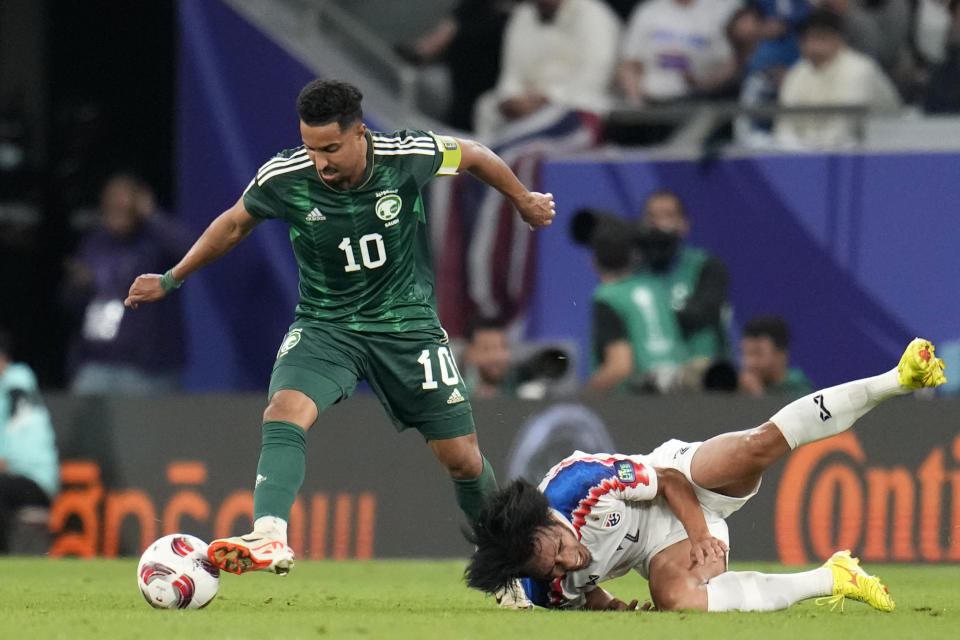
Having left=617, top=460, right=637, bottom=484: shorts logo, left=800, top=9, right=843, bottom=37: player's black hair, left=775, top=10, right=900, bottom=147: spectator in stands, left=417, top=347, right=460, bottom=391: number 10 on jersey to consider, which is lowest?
left=617, top=460, right=637, bottom=484: shorts logo

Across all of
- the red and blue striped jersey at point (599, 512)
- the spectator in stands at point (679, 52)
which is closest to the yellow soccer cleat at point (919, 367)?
the red and blue striped jersey at point (599, 512)

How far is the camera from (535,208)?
7.74m

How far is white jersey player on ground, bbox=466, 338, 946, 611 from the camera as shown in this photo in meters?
6.69

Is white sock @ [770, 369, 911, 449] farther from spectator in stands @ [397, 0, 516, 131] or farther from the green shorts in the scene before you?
spectator in stands @ [397, 0, 516, 131]

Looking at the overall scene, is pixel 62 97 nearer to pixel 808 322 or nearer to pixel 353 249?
pixel 808 322

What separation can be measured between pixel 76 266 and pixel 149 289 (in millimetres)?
5889

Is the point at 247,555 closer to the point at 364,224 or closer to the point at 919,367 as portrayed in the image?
the point at 364,224

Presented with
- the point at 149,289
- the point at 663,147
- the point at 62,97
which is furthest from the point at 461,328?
the point at 149,289

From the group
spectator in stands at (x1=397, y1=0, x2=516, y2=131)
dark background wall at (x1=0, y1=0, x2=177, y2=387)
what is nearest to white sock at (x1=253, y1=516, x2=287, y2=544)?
spectator in stands at (x1=397, y1=0, x2=516, y2=131)

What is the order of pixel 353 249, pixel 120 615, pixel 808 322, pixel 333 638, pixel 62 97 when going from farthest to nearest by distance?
pixel 62 97, pixel 808 322, pixel 353 249, pixel 120 615, pixel 333 638

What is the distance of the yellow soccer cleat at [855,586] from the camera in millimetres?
6840

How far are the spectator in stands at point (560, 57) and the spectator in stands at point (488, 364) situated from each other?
186cm

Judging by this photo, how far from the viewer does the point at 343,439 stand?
11141 millimetres

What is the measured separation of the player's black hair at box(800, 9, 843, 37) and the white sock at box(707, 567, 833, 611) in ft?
21.2
